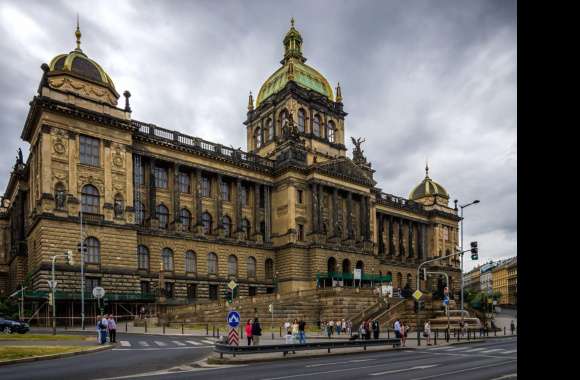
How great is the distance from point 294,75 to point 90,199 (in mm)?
45208

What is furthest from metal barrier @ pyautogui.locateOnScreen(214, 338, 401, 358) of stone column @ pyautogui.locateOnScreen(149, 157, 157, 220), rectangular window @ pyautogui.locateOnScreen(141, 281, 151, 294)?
stone column @ pyautogui.locateOnScreen(149, 157, 157, 220)

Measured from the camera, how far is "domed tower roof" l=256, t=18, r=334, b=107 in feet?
279

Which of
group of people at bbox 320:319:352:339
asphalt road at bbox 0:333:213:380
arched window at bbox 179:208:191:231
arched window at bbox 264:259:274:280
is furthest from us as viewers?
arched window at bbox 264:259:274:280

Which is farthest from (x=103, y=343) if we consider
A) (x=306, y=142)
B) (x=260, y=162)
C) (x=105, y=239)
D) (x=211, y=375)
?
(x=306, y=142)

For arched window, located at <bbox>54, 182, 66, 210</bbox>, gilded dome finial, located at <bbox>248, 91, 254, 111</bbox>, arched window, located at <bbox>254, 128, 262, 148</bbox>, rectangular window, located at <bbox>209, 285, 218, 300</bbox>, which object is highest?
gilded dome finial, located at <bbox>248, 91, 254, 111</bbox>

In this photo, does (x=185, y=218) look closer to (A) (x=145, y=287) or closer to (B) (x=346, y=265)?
(A) (x=145, y=287)

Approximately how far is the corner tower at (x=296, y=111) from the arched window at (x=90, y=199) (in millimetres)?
31204

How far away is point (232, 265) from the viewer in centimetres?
6606

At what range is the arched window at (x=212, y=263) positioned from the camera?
208ft

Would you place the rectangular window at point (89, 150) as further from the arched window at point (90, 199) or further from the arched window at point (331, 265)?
the arched window at point (331, 265)

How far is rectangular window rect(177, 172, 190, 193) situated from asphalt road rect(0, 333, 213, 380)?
37880 millimetres

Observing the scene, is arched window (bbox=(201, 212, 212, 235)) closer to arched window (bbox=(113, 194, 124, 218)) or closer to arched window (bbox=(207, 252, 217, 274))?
arched window (bbox=(207, 252, 217, 274))

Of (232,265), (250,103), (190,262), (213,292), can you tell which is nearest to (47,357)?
(190,262)
